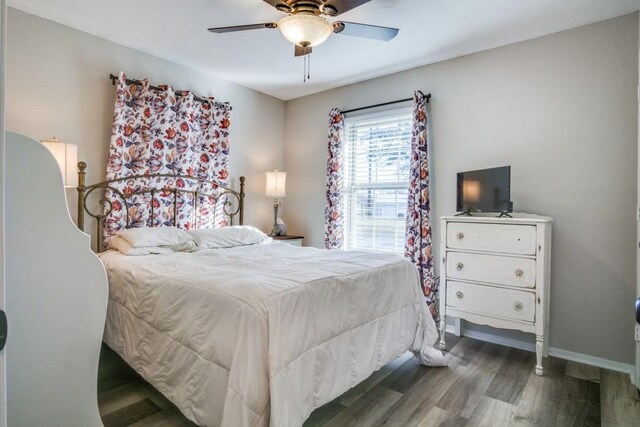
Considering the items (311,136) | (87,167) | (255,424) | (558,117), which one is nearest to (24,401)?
(255,424)

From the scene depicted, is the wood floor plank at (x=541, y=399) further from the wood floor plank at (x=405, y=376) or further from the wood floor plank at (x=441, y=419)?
the wood floor plank at (x=405, y=376)

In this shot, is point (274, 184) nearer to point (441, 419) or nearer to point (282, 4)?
point (282, 4)

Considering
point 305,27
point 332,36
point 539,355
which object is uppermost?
point 332,36

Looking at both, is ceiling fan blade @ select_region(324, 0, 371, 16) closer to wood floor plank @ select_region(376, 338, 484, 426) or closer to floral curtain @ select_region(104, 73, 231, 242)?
floral curtain @ select_region(104, 73, 231, 242)

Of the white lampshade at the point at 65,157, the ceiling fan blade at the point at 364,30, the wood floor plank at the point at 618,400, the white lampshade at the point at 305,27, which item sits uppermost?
the ceiling fan blade at the point at 364,30

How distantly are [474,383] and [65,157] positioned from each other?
317cm

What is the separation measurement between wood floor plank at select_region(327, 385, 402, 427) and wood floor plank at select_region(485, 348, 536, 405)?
24.9 inches

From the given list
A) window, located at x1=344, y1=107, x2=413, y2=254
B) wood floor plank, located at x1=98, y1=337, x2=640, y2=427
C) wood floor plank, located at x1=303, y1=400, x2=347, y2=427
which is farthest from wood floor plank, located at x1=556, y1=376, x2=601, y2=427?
window, located at x1=344, y1=107, x2=413, y2=254

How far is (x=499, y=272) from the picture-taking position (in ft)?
8.51

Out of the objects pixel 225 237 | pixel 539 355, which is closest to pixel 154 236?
pixel 225 237

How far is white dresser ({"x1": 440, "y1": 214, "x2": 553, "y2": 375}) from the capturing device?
2445mm

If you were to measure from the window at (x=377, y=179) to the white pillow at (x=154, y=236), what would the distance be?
6.40ft

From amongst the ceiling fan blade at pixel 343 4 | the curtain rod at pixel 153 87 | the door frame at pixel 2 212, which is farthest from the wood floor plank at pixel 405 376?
the curtain rod at pixel 153 87

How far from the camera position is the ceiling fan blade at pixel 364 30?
6.92 feet
